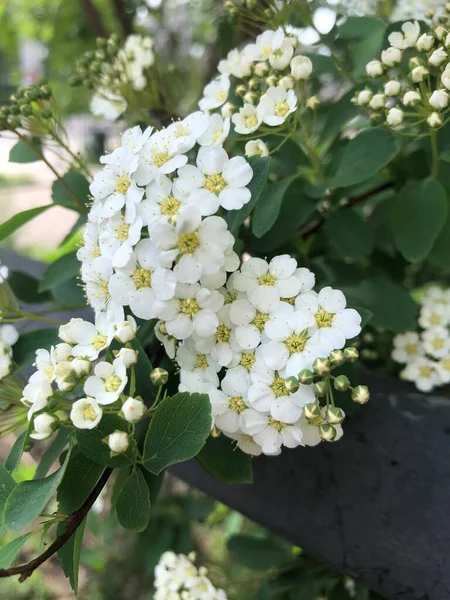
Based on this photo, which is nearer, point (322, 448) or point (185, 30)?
point (322, 448)

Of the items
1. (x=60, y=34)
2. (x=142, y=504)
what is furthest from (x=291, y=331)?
(x=60, y=34)

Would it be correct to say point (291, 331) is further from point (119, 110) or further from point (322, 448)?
point (119, 110)

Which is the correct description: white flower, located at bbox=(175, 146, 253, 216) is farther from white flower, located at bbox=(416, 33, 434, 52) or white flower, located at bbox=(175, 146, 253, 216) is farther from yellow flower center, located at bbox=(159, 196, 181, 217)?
white flower, located at bbox=(416, 33, 434, 52)

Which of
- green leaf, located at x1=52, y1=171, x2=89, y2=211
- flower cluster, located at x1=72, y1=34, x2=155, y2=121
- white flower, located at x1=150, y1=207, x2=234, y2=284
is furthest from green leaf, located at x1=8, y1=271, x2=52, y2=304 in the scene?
white flower, located at x1=150, y1=207, x2=234, y2=284

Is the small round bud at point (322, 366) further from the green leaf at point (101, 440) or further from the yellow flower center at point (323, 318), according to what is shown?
the green leaf at point (101, 440)

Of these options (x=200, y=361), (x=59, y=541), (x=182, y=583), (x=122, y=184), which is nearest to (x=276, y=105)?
(x=122, y=184)

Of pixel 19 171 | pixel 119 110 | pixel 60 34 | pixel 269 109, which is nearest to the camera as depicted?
pixel 269 109

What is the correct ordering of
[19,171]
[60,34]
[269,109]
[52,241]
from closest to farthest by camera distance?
1. [269,109]
2. [60,34]
3. [52,241]
4. [19,171]
